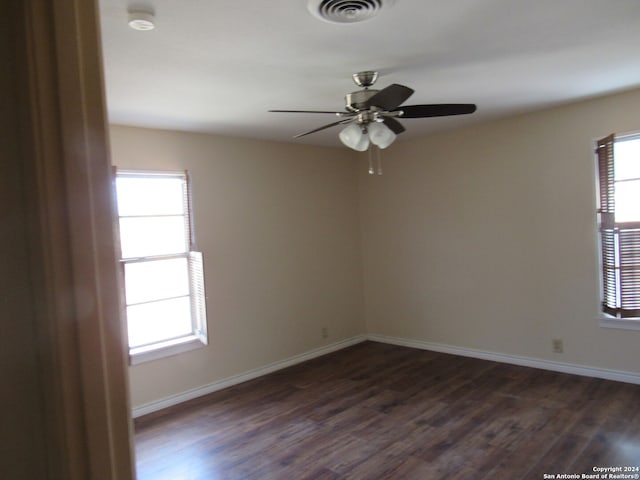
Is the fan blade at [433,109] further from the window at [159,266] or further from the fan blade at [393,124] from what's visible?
the window at [159,266]

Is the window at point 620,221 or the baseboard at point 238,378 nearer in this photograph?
the window at point 620,221

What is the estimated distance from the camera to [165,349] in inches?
154

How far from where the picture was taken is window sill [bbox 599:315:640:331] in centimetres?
365

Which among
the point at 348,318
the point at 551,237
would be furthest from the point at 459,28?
the point at 348,318

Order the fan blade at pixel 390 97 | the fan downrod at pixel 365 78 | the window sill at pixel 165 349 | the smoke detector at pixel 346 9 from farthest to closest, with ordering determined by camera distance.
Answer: the window sill at pixel 165 349
the fan downrod at pixel 365 78
the fan blade at pixel 390 97
the smoke detector at pixel 346 9

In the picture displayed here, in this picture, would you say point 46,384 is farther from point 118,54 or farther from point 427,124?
point 427,124

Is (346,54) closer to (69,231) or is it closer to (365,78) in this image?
(365,78)

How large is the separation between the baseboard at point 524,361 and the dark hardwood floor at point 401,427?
9 centimetres

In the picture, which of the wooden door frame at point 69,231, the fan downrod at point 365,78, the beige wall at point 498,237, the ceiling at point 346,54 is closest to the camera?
the wooden door frame at point 69,231

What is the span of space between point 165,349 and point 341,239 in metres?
2.45

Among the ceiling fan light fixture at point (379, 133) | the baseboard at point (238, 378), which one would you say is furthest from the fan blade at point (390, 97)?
the baseboard at point (238, 378)

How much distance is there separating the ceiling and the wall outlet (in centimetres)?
216

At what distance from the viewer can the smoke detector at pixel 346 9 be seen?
5.98 ft

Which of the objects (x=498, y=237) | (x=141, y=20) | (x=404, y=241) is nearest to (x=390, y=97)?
(x=141, y=20)
